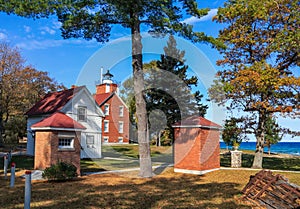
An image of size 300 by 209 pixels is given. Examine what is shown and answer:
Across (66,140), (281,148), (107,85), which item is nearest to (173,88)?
(66,140)

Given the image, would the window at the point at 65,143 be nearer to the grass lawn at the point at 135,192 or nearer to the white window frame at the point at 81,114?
the grass lawn at the point at 135,192

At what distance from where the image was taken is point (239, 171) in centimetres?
1480

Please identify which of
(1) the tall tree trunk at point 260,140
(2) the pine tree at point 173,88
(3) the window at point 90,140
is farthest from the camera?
(3) the window at point 90,140

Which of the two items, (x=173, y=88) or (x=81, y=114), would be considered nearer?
(x=173, y=88)

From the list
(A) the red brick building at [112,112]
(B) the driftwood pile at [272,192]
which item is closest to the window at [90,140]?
(A) the red brick building at [112,112]

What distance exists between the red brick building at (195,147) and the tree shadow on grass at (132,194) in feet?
6.56

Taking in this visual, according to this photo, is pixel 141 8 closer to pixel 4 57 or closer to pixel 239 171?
pixel 239 171

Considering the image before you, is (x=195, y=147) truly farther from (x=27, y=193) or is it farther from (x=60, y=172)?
(x=27, y=193)

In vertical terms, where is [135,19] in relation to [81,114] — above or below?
above

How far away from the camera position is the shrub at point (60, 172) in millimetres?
11797

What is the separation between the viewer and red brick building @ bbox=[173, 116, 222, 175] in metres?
14.6

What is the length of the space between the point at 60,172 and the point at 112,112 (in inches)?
1062

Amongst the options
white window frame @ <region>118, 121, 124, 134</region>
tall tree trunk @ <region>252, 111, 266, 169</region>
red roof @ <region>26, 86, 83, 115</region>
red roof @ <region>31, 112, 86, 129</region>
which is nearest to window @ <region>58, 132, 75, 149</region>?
red roof @ <region>31, 112, 86, 129</region>

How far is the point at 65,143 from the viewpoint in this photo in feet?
44.7
